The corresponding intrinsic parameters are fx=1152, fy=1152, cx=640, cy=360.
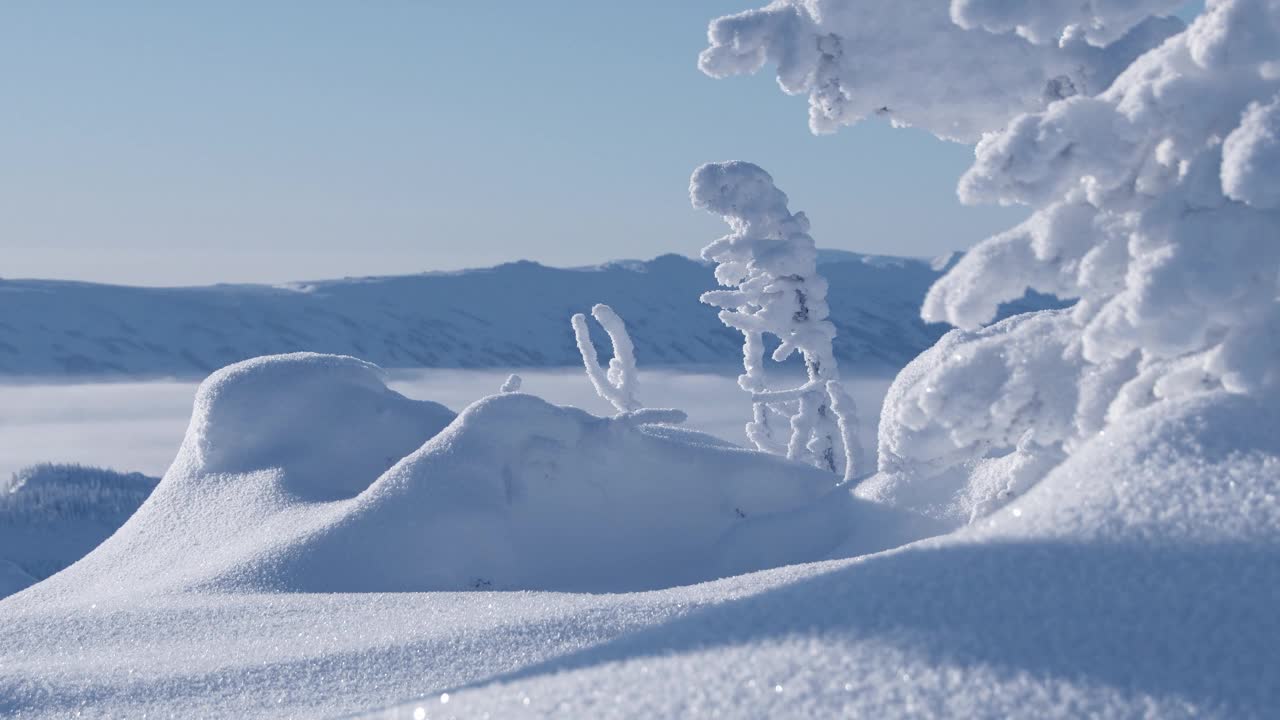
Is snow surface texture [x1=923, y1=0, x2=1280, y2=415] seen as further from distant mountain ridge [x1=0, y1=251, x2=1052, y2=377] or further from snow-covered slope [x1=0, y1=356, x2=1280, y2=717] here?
distant mountain ridge [x1=0, y1=251, x2=1052, y2=377]

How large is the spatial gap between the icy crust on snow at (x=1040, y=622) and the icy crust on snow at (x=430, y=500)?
263 inches

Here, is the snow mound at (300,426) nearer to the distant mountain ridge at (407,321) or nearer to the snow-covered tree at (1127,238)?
the snow-covered tree at (1127,238)

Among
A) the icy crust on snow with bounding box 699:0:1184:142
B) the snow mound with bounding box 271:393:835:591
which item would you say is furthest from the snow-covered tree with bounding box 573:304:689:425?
the icy crust on snow with bounding box 699:0:1184:142

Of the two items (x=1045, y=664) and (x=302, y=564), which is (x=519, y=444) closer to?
(x=302, y=564)

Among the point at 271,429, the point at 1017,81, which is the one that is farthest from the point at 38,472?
the point at 1017,81

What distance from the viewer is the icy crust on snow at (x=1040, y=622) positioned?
12.2 feet

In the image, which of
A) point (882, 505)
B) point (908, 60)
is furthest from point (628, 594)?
point (908, 60)

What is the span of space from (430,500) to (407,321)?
332 feet

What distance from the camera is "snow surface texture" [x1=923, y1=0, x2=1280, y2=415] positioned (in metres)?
5.16

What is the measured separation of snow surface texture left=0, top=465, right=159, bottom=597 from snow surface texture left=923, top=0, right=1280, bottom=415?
136 feet

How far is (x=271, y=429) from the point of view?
44.4 ft

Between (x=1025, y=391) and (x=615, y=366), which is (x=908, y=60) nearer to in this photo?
(x=1025, y=391)

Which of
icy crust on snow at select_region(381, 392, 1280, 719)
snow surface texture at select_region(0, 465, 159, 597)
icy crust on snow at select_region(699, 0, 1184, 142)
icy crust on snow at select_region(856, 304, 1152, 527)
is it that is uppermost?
A: icy crust on snow at select_region(699, 0, 1184, 142)

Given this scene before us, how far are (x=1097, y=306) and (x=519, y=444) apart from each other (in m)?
7.41
